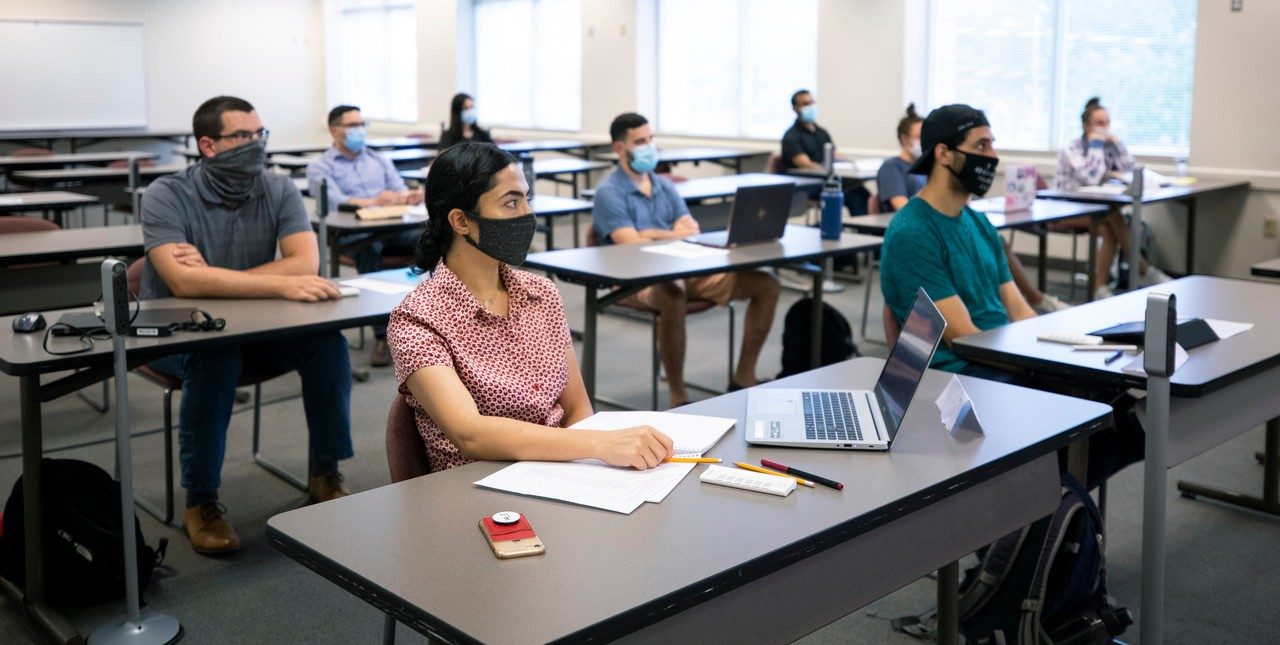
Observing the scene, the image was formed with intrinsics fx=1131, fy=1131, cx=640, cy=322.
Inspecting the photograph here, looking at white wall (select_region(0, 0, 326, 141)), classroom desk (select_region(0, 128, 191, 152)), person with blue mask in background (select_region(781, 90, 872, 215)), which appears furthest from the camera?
white wall (select_region(0, 0, 326, 141))

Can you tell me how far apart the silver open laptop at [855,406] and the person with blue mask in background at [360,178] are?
11.4ft

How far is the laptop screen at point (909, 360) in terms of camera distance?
71.0 inches

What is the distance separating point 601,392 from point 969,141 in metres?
2.20

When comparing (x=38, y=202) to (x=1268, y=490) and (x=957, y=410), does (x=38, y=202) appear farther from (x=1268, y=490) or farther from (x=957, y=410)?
(x=1268, y=490)

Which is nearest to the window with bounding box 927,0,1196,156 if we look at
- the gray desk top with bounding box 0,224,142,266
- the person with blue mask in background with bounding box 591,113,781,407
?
the person with blue mask in background with bounding box 591,113,781,407

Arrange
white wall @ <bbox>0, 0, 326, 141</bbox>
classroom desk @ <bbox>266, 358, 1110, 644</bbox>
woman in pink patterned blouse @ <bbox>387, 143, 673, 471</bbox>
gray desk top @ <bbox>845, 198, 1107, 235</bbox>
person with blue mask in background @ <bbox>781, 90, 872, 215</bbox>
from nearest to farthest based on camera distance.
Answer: classroom desk @ <bbox>266, 358, 1110, 644</bbox>, woman in pink patterned blouse @ <bbox>387, 143, 673, 471</bbox>, gray desk top @ <bbox>845, 198, 1107, 235</bbox>, person with blue mask in background @ <bbox>781, 90, 872, 215</bbox>, white wall @ <bbox>0, 0, 326, 141</bbox>

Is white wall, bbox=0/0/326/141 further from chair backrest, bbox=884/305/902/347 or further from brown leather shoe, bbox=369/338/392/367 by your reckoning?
chair backrest, bbox=884/305/902/347

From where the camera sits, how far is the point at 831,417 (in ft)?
6.56

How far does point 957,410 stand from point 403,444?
0.99 meters

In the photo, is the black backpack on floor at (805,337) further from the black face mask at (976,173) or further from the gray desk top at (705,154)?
the gray desk top at (705,154)

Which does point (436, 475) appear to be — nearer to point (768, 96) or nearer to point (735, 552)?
point (735, 552)

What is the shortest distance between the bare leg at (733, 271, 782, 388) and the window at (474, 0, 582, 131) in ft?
24.0

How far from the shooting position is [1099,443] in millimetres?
2717

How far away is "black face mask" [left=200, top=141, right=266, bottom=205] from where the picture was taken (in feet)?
10.6
